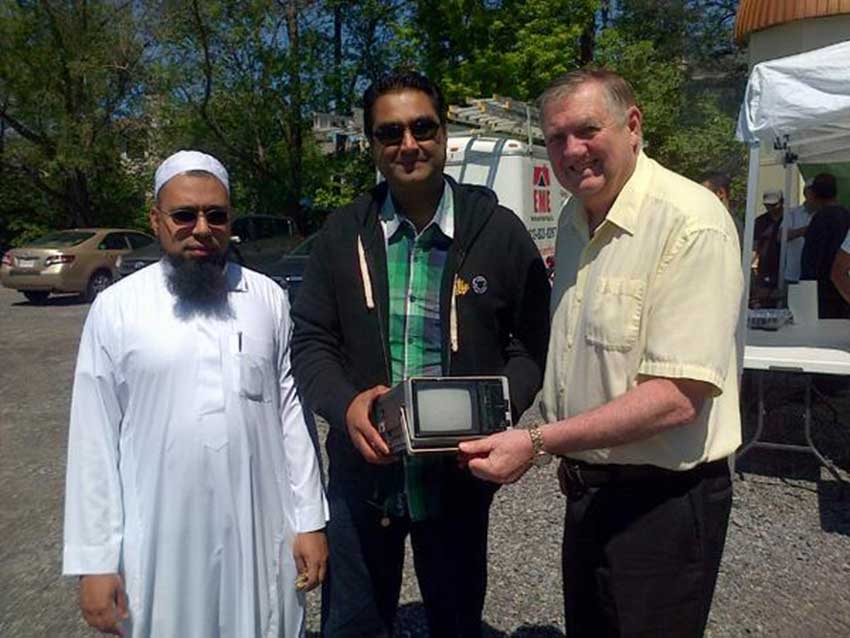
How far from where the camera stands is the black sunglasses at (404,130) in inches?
83.4

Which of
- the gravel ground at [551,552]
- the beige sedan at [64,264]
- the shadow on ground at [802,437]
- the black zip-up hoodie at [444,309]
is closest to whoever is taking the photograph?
the black zip-up hoodie at [444,309]

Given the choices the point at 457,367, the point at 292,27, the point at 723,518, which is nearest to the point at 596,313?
the point at 457,367

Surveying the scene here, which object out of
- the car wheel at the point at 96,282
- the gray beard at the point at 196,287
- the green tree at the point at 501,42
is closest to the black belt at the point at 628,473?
the gray beard at the point at 196,287

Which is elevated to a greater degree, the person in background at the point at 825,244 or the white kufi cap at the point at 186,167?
the white kufi cap at the point at 186,167

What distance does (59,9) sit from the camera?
2183 cm

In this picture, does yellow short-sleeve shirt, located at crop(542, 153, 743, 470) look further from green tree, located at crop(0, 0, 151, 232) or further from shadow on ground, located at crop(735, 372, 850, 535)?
Answer: green tree, located at crop(0, 0, 151, 232)

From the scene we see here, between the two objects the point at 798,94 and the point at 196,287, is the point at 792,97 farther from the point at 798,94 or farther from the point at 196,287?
the point at 196,287

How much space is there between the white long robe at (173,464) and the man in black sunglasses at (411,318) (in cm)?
21

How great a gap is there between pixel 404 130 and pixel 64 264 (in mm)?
15156

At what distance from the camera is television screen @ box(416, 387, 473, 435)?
1.78m

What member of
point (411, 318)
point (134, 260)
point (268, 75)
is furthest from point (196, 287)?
point (268, 75)

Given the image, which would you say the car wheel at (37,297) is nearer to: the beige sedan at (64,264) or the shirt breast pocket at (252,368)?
the beige sedan at (64,264)

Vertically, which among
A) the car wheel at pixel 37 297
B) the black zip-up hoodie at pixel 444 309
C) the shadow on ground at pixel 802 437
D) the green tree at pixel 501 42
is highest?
the green tree at pixel 501 42

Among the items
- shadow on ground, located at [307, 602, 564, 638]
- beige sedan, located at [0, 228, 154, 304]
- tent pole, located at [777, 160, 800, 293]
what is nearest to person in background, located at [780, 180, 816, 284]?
tent pole, located at [777, 160, 800, 293]
